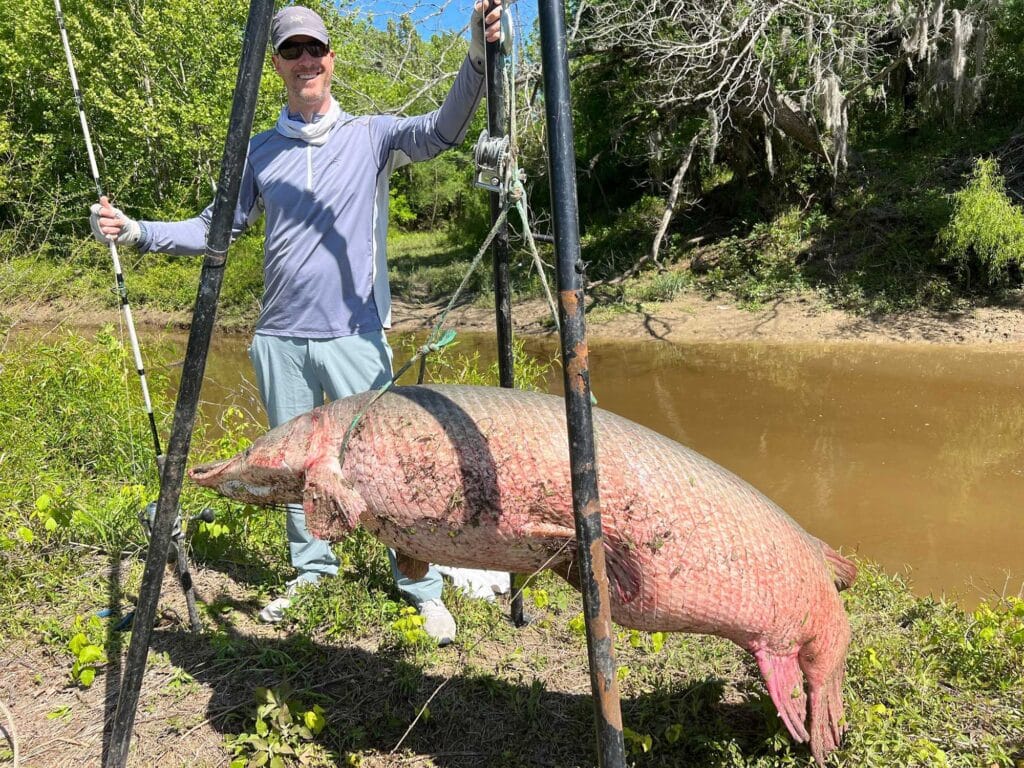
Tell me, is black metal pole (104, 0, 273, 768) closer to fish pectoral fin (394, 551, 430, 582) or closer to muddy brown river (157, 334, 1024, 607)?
fish pectoral fin (394, 551, 430, 582)

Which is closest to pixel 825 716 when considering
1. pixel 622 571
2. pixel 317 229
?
pixel 622 571

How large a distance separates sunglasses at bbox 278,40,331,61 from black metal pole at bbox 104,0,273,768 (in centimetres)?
87

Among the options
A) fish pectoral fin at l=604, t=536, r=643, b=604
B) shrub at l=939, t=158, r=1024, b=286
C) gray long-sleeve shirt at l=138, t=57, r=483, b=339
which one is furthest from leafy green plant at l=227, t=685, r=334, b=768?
shrub at l=939, t=158, r=1024, b=286

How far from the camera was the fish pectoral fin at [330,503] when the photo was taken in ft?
6.45

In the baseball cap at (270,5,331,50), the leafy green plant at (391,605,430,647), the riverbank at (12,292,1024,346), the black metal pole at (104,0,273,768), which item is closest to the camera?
the black metal pole at (104,0,273,768)

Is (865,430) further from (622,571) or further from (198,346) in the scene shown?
(198,346)

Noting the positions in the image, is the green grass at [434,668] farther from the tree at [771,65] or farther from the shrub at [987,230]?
the tree at [771,65]

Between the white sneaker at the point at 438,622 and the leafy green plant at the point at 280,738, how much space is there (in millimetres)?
649

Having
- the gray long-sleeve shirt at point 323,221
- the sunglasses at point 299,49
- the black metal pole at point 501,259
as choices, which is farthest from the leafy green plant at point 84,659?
the sunglasses at point 299,49

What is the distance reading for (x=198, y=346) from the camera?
6.82ft

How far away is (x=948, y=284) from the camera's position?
33.1ft

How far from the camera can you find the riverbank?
9.25 meters

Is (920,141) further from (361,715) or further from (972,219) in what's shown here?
(361,715)

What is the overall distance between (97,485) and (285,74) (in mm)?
3033
